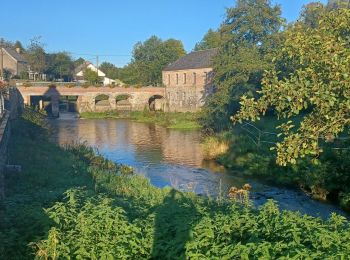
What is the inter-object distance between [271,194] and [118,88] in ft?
134

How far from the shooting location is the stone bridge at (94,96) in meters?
50.7

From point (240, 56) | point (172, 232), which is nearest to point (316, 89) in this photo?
point (172, 232)

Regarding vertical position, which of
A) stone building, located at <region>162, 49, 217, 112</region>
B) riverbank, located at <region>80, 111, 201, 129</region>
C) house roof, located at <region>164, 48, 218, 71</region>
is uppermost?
house roof, located at <region>164, 48, 218, 71</region>

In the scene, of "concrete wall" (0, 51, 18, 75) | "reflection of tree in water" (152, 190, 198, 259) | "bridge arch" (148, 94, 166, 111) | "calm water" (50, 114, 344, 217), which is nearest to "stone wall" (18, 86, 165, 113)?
"bridge arch" (148, 94, 166, 111)

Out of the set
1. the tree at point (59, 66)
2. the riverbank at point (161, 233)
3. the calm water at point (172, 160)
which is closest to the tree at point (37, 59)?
the tree at point (59, 66)

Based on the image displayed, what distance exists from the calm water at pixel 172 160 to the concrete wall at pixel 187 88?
9.00 meters

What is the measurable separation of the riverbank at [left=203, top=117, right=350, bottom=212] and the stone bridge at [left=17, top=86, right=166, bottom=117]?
93.5 feet

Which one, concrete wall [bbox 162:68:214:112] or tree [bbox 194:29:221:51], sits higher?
tree [bbox 194:29:221:51]

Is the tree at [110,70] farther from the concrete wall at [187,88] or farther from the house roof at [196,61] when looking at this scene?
the house roof at [196,61]

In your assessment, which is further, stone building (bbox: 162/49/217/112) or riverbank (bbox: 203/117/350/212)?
stone building (bbox: 162/49/217/112)

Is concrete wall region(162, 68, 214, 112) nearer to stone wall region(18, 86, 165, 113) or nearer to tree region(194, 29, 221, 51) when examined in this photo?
stone wall region(18, 86, 165, 113)

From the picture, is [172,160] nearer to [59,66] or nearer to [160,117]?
[160,117]

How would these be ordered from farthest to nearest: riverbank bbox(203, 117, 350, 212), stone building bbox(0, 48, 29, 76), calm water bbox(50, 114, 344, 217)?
1. stone building bbox(0, 48, 29, 76)
2. calm water bbox(50, 114, 344, 217)
3. riverbank bbox(203, 117, 350, 212)

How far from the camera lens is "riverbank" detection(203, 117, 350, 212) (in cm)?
1606
